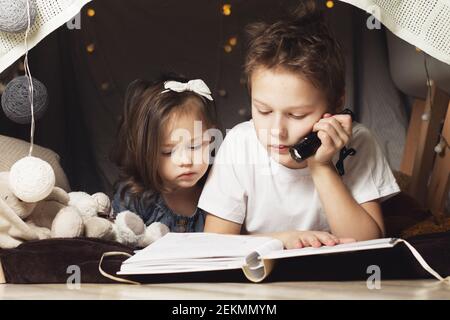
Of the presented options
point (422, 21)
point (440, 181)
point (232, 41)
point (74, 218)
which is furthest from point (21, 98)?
point (440, 181)

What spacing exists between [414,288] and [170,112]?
829mm

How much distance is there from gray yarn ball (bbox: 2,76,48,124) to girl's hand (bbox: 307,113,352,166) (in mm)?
569

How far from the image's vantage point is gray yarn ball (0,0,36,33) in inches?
54.8

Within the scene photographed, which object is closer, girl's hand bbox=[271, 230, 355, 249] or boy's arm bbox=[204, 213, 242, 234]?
girl's hand bbox=[271, 230, 355, 249]

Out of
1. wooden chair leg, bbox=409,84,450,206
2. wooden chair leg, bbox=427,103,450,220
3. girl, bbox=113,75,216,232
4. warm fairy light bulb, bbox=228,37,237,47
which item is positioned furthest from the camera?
warm fairy light bulb, bbox=228,37,237,47

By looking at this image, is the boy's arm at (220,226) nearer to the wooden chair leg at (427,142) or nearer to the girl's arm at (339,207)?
the girl's arm at (339,207)

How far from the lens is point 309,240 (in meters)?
1.37

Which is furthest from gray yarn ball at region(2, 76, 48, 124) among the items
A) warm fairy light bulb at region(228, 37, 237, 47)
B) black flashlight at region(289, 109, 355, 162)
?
warm fairy light bulb at region(228, 37, 237, 47)

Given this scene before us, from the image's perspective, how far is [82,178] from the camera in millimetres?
2344

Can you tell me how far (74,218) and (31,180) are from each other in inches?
5.0

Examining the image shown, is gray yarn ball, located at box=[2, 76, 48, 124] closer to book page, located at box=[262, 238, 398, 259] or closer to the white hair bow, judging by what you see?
the white hair bow

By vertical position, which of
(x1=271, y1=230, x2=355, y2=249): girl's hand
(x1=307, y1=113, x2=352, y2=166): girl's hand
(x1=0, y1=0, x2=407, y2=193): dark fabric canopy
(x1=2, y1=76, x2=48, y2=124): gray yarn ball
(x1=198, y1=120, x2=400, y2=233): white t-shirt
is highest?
(x1=0, y1=0, x2=407, y2=193): dark fabric canopy

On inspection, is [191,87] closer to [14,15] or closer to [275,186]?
[275,186]
